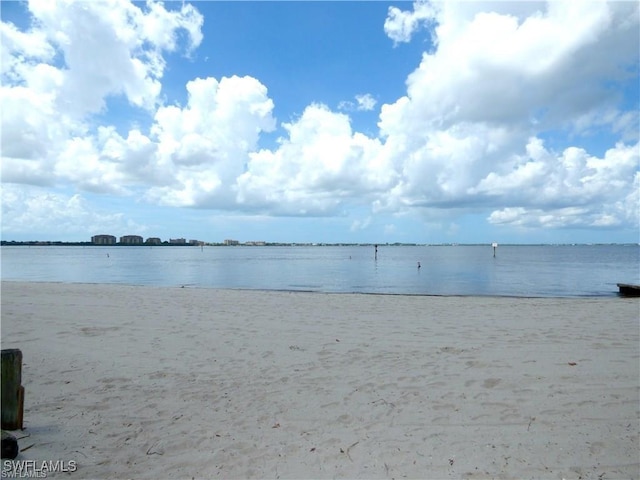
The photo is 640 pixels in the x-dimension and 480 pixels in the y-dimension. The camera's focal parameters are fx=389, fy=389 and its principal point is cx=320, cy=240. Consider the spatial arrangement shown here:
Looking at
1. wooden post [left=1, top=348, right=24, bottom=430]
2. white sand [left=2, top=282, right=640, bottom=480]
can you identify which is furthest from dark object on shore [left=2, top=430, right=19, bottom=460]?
wooden post [left=1, top=348, right=24, bottom=430]

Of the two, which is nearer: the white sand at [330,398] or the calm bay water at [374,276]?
the white sand at [330,398]

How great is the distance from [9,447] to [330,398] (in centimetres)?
401

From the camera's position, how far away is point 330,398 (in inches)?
241

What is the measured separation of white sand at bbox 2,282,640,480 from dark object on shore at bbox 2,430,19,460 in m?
0.20


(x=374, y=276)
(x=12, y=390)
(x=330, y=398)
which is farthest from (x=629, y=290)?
(x=12, y=390)

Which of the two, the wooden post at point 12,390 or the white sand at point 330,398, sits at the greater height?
the wooden post at point 12,390

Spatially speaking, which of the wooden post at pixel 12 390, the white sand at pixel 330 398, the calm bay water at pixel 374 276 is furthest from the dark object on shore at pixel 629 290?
the wooden post at pixel 12 390

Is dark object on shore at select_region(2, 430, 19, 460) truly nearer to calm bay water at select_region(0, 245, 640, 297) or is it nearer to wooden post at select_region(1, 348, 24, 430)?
wooden post at select_region(1, 348, 24, 430)

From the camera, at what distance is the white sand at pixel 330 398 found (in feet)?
14.4

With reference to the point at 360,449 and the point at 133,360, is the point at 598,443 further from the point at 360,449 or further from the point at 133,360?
the point at 133,360

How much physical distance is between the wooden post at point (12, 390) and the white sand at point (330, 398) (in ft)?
0.80

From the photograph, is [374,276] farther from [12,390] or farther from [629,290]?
[12,390]

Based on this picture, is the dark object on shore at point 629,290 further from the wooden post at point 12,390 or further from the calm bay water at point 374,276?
the wooden post at point 12,390

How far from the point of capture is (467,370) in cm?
741
